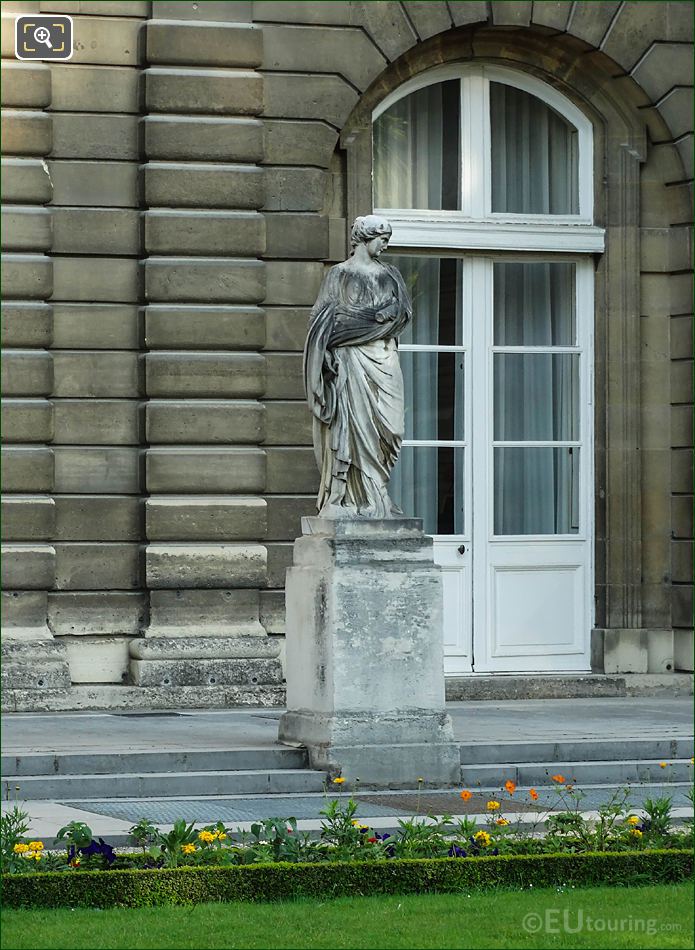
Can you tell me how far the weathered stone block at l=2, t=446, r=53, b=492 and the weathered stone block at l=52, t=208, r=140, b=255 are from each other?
5.91 ft

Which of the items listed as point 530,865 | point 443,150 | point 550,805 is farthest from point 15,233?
point 530,865

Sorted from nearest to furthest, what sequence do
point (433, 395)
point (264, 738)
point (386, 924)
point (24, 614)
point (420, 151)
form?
1. point (386, 924)
2. point (264, 738)
3. point (24, 614)
4. point (433, 395)
5. point (420, 151)

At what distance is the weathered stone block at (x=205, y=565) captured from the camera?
54.9 feet

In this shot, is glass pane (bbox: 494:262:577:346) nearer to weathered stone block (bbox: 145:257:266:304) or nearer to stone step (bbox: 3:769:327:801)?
weathered stone block (bbox: 145:257:266:304)

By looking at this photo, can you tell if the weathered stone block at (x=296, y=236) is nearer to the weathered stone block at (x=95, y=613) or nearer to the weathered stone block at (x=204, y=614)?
the weathered stone block at (x=204, y=614)

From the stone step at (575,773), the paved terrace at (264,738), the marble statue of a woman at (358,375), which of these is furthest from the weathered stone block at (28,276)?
the stone step at (575,773)

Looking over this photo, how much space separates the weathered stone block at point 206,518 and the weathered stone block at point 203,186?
2629 millimetres

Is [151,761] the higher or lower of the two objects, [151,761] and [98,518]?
the lower

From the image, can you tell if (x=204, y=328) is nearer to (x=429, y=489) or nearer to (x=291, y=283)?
(x=291, y=283)

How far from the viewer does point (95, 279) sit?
1684 centimetres

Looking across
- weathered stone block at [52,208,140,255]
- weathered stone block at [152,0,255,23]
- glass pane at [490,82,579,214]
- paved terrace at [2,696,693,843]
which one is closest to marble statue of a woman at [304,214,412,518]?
paved terrace at [2,696,693,843]

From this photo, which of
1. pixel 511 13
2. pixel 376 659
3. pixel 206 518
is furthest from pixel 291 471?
pixel 511 13

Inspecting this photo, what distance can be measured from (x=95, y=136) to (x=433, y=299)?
3.65m

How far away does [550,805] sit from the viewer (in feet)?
37.7
